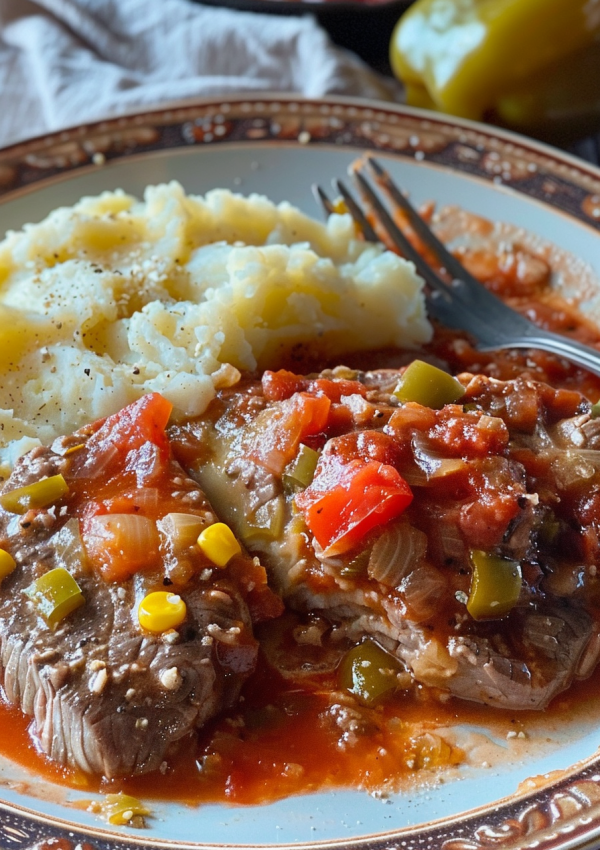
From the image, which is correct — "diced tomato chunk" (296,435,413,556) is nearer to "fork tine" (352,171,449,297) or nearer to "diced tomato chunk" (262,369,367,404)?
"diced tomato chunk" (262,369,367,404)

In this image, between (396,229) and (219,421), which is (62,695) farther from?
(396,229)

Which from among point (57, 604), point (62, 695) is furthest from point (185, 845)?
point (57, 604)

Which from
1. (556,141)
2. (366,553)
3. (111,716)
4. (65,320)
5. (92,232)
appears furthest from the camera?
(556,141)

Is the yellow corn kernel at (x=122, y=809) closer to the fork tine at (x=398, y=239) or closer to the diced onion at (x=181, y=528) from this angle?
the diced onion at (x=181, y=528)

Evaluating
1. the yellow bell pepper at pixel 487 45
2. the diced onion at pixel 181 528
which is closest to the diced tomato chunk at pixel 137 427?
the diced onion at pixel 181 528

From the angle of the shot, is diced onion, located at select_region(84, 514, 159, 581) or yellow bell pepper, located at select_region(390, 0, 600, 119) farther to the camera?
yellow bell pepper, located at select_region(390, 0, 600, 119)

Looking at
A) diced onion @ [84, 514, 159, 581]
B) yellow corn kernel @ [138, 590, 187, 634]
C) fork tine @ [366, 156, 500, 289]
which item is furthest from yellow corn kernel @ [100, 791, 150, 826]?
fork tine @ [366, 156, 500, 289]

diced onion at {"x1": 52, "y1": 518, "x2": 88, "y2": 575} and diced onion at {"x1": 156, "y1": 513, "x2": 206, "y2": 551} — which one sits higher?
diced onion at {"x1": 156, "y1": 513, "x2": 206, "y2": 551}
